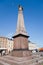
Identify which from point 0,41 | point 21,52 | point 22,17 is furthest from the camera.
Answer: point 0,41

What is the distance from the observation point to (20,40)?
11.4m

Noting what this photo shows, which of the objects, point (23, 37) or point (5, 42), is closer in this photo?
point (23, 37)

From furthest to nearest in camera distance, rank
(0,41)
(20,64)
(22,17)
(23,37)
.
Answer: (0,41), (22,17), (23,37), (20,64)

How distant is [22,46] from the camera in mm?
11234

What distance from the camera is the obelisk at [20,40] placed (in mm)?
10977

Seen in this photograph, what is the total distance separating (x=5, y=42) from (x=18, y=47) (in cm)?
2213

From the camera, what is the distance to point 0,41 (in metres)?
31.5

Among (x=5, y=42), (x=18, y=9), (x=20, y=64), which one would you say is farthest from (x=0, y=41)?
(x=20, y=64)

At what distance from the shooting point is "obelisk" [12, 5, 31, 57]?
11.0m

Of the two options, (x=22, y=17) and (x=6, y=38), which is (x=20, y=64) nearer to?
(x=22, y=17)

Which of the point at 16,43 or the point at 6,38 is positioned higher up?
the point at 6,38

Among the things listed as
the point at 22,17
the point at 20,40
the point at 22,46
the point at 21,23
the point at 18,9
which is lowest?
the point at 22,46

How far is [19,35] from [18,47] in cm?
149

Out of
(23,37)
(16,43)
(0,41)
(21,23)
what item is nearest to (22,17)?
(21,23)
